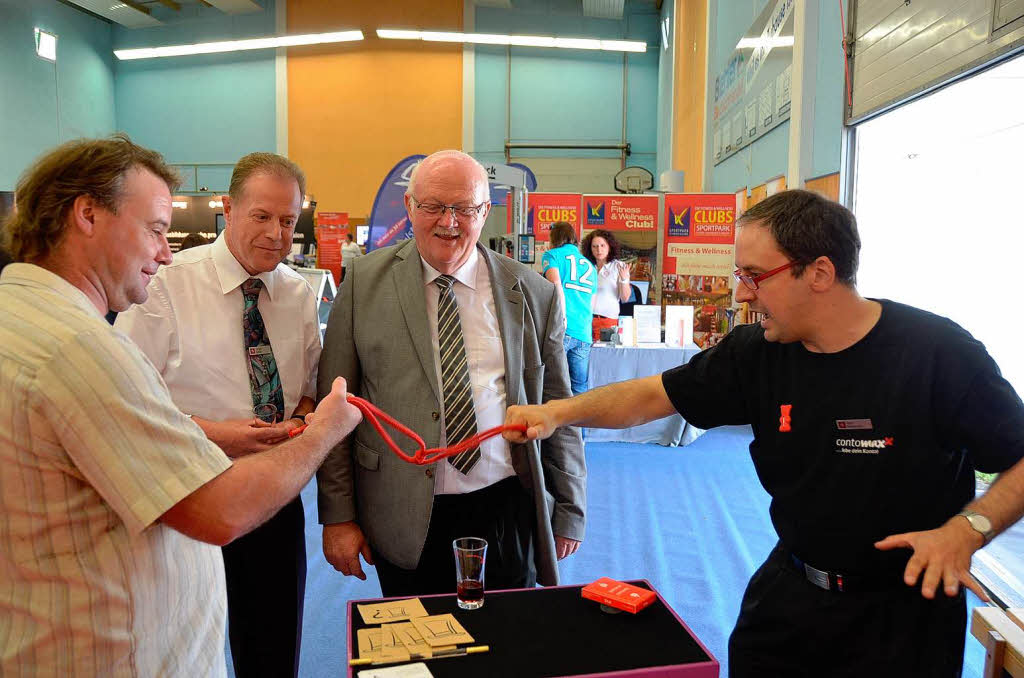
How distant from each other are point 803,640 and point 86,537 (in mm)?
1400

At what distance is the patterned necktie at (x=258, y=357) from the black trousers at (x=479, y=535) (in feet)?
1.72

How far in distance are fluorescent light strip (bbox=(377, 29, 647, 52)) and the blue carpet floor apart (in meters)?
11.5

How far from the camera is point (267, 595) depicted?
1969mm

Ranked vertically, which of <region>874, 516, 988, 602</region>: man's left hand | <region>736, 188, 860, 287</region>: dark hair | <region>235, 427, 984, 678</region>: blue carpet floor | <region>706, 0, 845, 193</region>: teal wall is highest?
<region>706, 0, 845, 193</region>: teal wall

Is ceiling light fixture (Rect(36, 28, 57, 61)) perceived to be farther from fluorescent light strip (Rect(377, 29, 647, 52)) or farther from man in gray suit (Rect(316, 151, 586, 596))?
man in gray suit (Rect(316, 151, 586, 596))

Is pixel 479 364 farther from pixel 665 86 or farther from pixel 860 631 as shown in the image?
pixel 665 86

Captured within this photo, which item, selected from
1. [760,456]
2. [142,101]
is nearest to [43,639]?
[760,456]

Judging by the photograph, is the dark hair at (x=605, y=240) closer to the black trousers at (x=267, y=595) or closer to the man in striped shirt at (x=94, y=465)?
the black trousers at (x=267, y=595)

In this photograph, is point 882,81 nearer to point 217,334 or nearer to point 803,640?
point 803,640

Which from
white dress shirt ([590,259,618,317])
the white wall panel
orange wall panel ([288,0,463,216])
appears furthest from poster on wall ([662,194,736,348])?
orange wall panel ([288,0,463,216])

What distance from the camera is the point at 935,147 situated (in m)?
4.13

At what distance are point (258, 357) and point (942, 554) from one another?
5.40ft

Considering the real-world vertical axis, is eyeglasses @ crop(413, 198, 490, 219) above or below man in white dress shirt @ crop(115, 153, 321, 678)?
above

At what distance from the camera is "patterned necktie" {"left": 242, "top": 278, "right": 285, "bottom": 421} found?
196 cm
